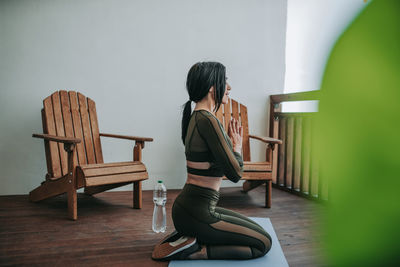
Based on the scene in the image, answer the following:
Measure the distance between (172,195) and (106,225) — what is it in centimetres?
102

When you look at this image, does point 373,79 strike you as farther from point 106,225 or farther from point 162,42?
point 162,42

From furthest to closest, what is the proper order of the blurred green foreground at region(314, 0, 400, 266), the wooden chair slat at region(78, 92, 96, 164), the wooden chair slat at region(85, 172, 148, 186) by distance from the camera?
the wooden chair slat at region(78, 92, 96, 164) → the wooden chair slat at region(85, 172, 148, 186) → the blurred green foreground at region(314, 0, 400, 266)

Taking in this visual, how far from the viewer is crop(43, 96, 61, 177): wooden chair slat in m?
2.74

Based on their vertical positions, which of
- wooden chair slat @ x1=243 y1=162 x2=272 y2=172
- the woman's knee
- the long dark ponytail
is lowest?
the woman's knee

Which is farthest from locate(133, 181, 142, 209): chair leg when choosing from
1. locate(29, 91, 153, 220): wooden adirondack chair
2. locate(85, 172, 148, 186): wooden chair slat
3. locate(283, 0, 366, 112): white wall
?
locate(283, 0, 366, 112): white wall

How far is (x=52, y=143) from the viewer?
9.12 ft

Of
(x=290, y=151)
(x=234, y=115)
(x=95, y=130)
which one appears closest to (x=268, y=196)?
(x=290, y=151)

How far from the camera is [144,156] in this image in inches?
139

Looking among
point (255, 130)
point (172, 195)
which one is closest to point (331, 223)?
point (172, 195)

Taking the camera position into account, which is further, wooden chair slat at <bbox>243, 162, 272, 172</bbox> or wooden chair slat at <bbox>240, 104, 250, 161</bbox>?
wooden chair slat at <bbox>240, 104, 250, 161</bbox>

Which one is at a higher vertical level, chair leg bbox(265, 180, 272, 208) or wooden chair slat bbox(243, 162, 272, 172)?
wooden chair slat bbox(243, 162, 272, 172)

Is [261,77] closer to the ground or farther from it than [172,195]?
farther from it

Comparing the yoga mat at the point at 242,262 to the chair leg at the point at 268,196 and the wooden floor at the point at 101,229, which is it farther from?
the chair leg at the point at 268,196

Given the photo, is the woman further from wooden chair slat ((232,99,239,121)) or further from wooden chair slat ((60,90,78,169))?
wooden chair slat ((232,99,239,121))
